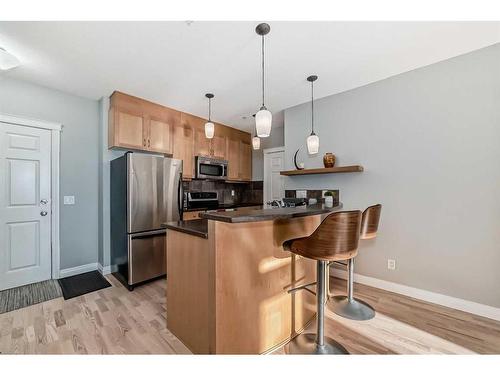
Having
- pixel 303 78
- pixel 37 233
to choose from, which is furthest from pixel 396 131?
pixel 37 233

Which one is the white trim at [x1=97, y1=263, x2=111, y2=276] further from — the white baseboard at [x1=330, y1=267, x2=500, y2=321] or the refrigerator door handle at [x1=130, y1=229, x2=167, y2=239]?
the white baseboard at [x1=330, y1=267, x2=500, y2=321]

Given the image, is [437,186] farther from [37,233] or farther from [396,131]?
[37,233]

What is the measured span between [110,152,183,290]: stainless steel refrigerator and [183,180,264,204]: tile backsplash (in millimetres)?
1299

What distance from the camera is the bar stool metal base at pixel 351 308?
205cm

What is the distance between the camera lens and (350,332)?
182 cm

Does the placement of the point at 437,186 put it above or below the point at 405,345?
above

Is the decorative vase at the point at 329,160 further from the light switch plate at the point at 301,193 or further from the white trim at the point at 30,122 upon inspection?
the white trim at the point at 30,122

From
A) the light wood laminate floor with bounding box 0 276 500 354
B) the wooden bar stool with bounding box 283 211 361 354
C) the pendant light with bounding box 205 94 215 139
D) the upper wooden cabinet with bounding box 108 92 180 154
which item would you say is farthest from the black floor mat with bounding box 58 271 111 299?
the wooden bar stool with bounding box 283 211 361 354

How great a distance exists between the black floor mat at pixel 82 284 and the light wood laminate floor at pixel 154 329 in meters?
0.15

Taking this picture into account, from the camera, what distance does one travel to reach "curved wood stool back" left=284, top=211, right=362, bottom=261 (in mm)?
1358

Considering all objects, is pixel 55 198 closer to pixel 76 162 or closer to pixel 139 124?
pixel 76 162

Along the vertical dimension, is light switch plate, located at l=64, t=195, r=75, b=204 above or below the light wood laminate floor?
above

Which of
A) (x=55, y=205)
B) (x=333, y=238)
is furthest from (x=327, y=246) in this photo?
(x=55, y=205)
